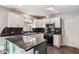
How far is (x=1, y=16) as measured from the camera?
1112 mm

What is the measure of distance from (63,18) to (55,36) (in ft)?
0.95

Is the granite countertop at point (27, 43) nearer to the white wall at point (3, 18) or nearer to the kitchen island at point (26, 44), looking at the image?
the kitchen island at point (26, 44)

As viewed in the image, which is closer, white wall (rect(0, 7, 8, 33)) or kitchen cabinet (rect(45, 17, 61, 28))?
white wall (rect(0, 7, 8, 33))

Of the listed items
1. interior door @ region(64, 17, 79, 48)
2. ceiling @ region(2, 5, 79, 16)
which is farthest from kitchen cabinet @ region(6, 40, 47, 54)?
ceiling @ region(2, 5, 79, 16)

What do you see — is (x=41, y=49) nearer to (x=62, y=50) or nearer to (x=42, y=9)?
(x=62, y=50)

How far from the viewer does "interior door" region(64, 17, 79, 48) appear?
1196mm

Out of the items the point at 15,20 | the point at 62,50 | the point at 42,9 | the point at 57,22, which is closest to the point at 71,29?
the point at 57,22

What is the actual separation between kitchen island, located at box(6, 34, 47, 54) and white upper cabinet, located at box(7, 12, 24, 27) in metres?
0.17

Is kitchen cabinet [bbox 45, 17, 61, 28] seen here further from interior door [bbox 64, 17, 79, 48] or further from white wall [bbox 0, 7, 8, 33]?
white wall [bbox 0, 7, 8, 33]

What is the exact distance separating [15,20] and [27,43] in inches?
15.0

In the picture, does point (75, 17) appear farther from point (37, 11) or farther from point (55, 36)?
point (37, 11)

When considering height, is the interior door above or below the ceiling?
below

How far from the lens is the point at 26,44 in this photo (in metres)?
1.25

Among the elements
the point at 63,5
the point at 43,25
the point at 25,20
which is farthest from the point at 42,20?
the point at 63,5
